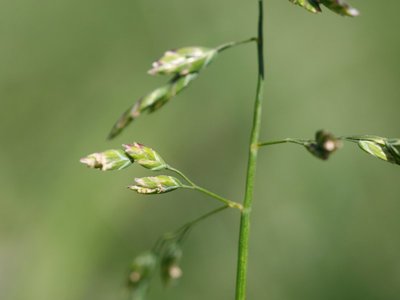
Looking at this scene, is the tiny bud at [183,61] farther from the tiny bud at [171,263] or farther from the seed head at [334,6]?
the tiny bud at [171,263]

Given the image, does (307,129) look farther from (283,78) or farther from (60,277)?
(60,277)

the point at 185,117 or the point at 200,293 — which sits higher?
the point at 185,117

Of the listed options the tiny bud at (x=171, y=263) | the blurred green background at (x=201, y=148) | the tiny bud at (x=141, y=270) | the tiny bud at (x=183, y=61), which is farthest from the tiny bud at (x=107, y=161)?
the blurred green background at (x=201, y=148)

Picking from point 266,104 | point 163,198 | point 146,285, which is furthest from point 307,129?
point 146,285

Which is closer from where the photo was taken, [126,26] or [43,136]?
[43,136]

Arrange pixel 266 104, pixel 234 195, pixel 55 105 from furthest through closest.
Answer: pixel 55 105 < pixel 266 104 < pixel 234 195

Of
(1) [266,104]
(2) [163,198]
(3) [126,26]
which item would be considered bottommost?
(2) [163,198]

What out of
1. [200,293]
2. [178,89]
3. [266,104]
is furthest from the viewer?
[266,104]
